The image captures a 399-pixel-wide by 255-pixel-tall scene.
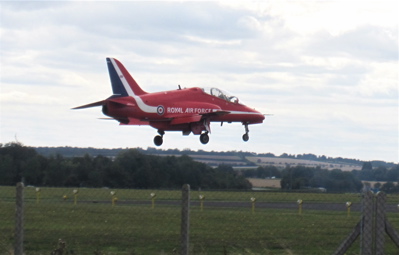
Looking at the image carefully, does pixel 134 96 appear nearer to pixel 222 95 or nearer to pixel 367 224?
pixel 222 95

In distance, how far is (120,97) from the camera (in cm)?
4169

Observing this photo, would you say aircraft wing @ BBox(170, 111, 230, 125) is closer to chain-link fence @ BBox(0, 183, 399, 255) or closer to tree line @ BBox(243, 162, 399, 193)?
tree line @ BBox(243, 162, 399, 193)

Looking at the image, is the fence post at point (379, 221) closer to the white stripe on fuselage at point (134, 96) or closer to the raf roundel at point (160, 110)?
the white stripe on fuselage at point (134, 96)

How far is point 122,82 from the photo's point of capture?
42469 mm

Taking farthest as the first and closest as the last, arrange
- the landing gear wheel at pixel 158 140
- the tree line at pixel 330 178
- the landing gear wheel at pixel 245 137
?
A: 1. the tree line at pixel 330 178
2. the landing gear wheel at pixel 245 137
3. the landing gear wheel at pixel 158 140

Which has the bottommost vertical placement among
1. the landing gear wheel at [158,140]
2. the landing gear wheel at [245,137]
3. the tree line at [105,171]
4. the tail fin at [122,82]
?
the tree line at [105,171]

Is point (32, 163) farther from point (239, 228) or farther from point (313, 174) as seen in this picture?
point (313, 174)

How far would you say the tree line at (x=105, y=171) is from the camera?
3869 cm

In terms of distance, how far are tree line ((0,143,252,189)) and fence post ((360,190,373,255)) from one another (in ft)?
76.2

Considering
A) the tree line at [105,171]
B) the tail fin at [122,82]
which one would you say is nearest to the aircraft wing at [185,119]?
the tail fin at [122,82]

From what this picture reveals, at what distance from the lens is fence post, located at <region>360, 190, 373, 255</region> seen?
1452 cm

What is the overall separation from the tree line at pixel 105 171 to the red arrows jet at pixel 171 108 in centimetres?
194

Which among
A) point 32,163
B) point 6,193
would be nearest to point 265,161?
point 32,163

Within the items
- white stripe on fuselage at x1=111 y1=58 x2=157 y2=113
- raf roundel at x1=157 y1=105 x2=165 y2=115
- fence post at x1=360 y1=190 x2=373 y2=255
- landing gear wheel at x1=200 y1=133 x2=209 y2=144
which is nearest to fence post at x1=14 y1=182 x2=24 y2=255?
fence post at x1=360 y1=190 x2=373 y2=255
